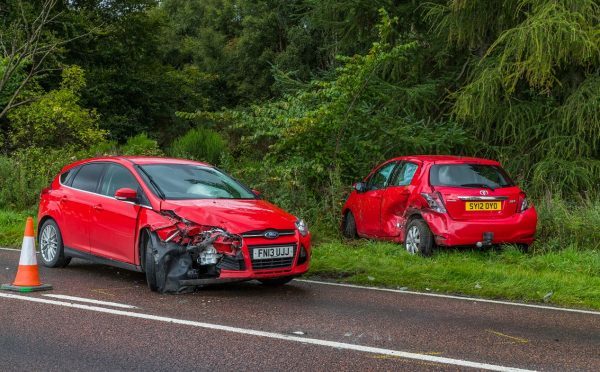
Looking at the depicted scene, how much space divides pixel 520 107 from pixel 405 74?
4.11 meters

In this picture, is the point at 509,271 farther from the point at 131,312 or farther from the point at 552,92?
the point at 552,92

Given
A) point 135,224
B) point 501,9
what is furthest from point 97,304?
point 501,9

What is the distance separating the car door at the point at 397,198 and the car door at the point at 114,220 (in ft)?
14.9

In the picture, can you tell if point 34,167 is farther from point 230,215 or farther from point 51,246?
point 230,215

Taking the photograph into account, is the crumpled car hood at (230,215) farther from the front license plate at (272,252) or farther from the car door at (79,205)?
the car door at (79,205)

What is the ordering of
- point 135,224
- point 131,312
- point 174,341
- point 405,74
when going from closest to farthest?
point 174,341 → point 131,312 → point 135,224 → point 405,74

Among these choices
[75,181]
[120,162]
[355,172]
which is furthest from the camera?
[355,172]

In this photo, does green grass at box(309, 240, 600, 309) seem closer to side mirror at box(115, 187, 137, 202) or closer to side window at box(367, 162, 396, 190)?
side window at box(367, 162, 396, 190)

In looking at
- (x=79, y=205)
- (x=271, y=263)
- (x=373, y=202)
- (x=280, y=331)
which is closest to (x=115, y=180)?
(x=79, y=205)

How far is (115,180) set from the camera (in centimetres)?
989

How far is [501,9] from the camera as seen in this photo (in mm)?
17391

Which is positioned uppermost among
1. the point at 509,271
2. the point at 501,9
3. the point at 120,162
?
the point at 501,9

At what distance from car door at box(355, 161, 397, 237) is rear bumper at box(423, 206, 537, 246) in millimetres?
1471

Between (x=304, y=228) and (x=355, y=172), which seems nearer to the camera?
(x=304, y=228)
